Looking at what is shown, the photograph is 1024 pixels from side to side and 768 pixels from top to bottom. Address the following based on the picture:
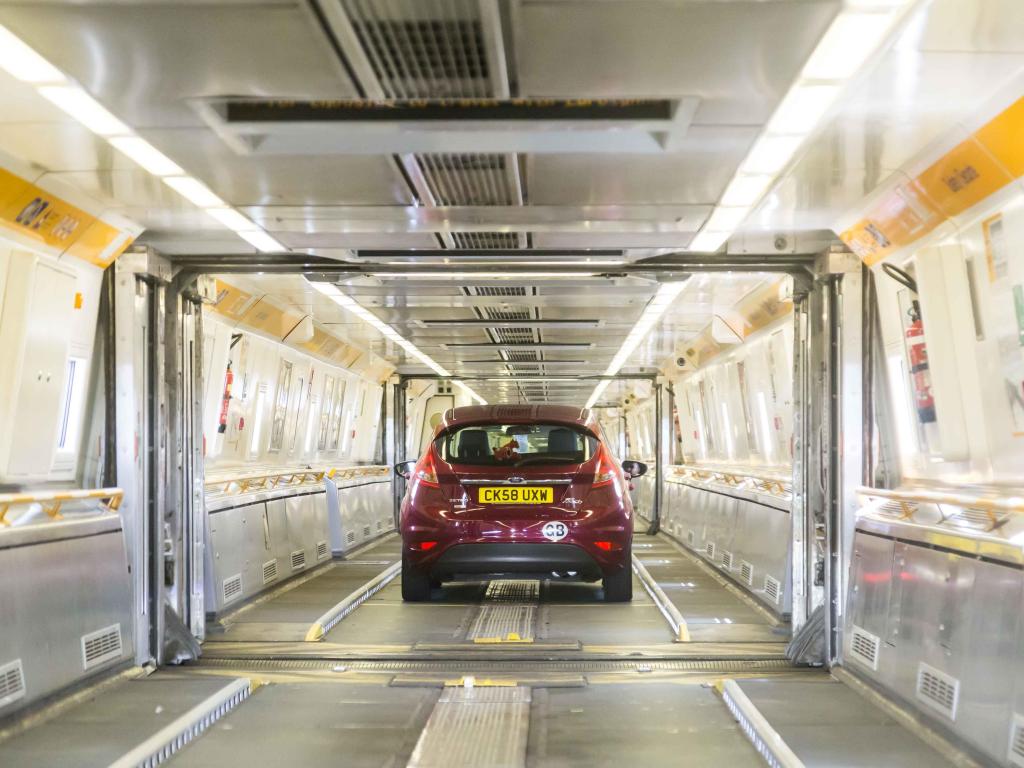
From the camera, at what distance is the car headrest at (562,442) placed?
10172 mm

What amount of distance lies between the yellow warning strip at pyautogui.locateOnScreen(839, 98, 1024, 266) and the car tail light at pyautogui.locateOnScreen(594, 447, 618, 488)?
3366mm

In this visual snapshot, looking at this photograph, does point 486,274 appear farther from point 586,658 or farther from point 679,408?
point 679,408

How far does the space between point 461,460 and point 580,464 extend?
110 cm

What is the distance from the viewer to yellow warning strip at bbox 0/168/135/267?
6.06 m

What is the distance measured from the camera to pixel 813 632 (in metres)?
7.54

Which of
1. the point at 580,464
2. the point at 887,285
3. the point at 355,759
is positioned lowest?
the point at 355,759

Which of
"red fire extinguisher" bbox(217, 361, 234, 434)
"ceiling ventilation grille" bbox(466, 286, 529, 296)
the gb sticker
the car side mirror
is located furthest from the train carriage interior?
"red fire extinguisher" bbox(217, 361, 234, 434)

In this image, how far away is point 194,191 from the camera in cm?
597

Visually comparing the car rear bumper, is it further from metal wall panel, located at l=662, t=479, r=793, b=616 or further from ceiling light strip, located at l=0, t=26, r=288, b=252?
ceiling light strip, located at l=0, t=26, r=288, b=252

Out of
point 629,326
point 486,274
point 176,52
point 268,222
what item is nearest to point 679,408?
point 629,326

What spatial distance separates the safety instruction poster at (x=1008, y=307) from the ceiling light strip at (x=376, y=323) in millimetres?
5292

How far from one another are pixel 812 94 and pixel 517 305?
7090mm

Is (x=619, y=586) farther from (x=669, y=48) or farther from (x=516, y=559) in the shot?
(x=669, y=48)

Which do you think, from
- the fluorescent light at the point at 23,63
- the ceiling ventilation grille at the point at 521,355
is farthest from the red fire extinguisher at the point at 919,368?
the ceiling ventilation grille at the point at 521,355
